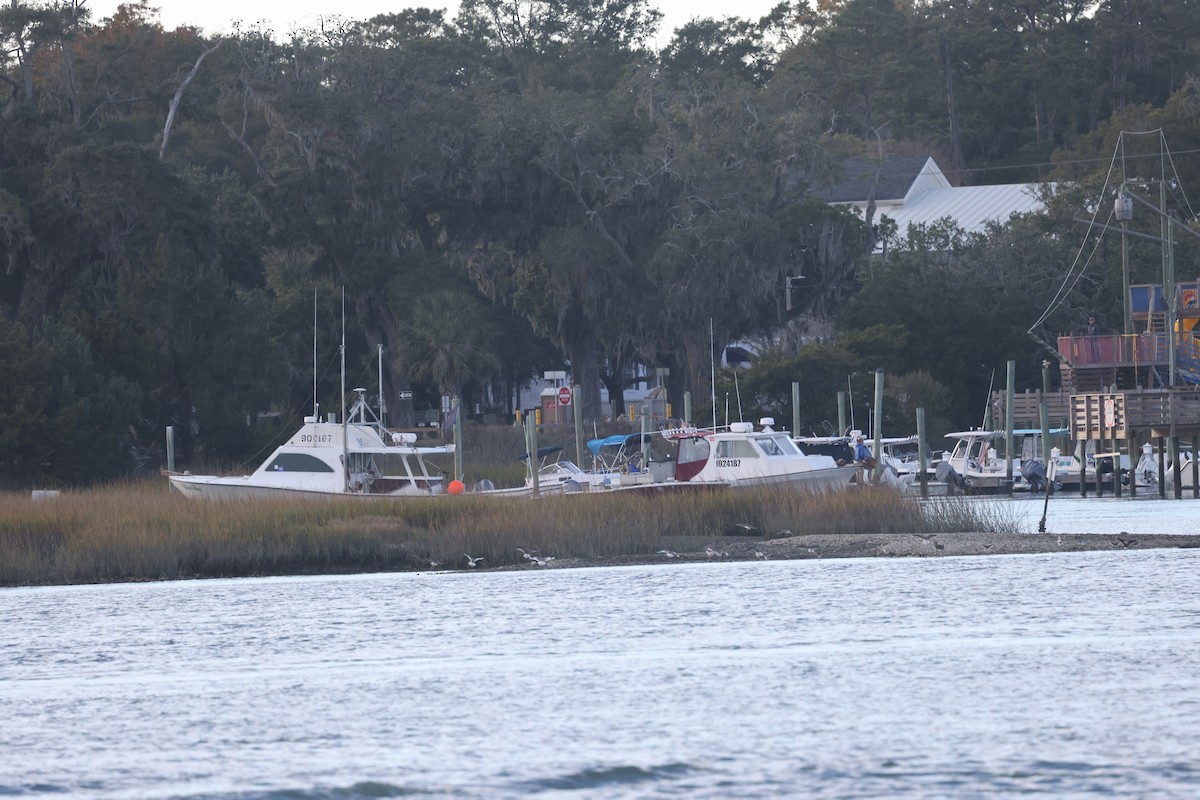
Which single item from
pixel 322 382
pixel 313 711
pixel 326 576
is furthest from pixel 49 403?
pixel 313 711

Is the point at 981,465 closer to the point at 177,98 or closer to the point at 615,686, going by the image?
the point at 177,98

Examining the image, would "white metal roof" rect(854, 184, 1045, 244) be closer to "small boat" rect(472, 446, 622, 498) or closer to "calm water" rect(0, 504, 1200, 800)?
"small boat" rect(472, 446, 622, 498)

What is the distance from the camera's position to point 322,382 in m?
67.8

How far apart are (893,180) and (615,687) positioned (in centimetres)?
7746

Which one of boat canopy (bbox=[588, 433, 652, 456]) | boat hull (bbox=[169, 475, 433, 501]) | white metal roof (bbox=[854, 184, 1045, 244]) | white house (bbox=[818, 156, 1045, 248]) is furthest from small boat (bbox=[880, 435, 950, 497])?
white house (bbox=[818, 156, 1045, 248])

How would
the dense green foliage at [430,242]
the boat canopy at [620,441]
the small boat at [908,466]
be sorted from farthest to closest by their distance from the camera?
the dense green foliage at [430,242]
the small boat at [908,466]
the boat canopy at [620,441]

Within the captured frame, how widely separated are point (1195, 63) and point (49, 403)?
66562 mm

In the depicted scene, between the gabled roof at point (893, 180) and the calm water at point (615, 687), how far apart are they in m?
64.7

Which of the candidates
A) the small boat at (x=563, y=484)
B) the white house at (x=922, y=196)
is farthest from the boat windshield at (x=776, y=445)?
the white house at (x=922, y=196)

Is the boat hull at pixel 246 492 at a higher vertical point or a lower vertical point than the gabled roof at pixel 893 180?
lower

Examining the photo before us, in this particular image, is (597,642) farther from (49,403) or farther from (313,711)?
(49,403)

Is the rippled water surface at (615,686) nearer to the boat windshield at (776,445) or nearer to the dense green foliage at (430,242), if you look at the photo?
the boat windshield at (776,445)

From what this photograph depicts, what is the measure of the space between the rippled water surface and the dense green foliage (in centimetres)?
2960

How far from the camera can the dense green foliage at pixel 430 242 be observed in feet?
194
